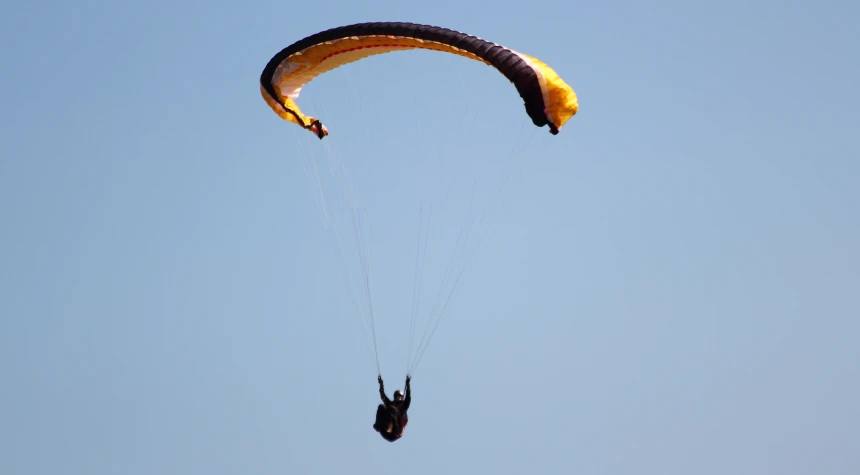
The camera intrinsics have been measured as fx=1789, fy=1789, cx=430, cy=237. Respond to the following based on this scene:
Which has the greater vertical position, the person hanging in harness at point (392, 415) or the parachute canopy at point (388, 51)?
the parachute canopy at point (388, 51)

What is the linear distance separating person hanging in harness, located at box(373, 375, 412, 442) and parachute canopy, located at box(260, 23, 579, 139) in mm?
4939

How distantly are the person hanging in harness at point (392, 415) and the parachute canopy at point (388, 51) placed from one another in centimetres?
494

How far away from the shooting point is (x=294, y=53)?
3028 cm

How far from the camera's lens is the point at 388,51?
98.0 ft

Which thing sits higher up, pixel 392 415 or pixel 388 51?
pixel 388 51

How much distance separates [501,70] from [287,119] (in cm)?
496

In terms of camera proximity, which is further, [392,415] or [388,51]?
[388,51]

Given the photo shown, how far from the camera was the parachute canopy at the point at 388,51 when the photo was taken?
90.0ft

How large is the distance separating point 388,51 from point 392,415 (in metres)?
6.10

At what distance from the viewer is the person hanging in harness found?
28516 mm

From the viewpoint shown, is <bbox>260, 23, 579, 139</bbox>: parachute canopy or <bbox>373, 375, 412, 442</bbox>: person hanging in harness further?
<bbox>373, 375, 412, 442</bbox>: person hanging in harness

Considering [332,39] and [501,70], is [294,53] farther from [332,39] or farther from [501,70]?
[501,70]

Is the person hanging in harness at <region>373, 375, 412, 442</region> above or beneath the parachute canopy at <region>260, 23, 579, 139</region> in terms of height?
beneath

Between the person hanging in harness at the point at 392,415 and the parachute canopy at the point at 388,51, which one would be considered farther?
the person hanging in harness at the point at 392,415
